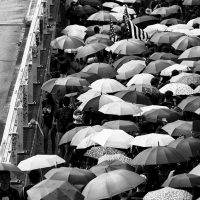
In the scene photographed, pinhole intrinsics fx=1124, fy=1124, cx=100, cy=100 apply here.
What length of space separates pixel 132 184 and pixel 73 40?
A: 12307 millimetres

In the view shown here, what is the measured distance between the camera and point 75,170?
61.6ft

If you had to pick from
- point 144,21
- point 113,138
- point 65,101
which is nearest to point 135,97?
point 65,101

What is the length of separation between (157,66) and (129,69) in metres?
0.76

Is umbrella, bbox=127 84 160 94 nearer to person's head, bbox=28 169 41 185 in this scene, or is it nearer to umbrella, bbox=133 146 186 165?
umbrella, bbox=133 146 186 165

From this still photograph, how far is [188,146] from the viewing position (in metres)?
19.9

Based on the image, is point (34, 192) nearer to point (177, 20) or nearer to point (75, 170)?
point (75, 170)

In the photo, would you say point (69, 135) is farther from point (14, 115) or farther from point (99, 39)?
point (99, 39)

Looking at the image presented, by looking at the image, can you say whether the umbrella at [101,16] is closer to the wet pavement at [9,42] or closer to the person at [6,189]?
the wet pavement at [9,42]

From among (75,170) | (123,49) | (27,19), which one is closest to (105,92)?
(123,49)

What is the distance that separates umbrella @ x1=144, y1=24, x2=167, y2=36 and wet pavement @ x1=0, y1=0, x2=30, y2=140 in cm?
368

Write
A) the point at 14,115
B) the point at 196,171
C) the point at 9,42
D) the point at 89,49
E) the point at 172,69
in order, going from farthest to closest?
the point at 9,42 < the point at 89,49 < the point at 172,69 < the point at 14,115 < the point at 196,171

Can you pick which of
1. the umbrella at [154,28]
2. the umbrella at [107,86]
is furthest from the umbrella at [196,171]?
the umbrella at [154,28]

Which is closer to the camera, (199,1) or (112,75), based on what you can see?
(112,75)

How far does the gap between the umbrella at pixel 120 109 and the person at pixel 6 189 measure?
522 cm
